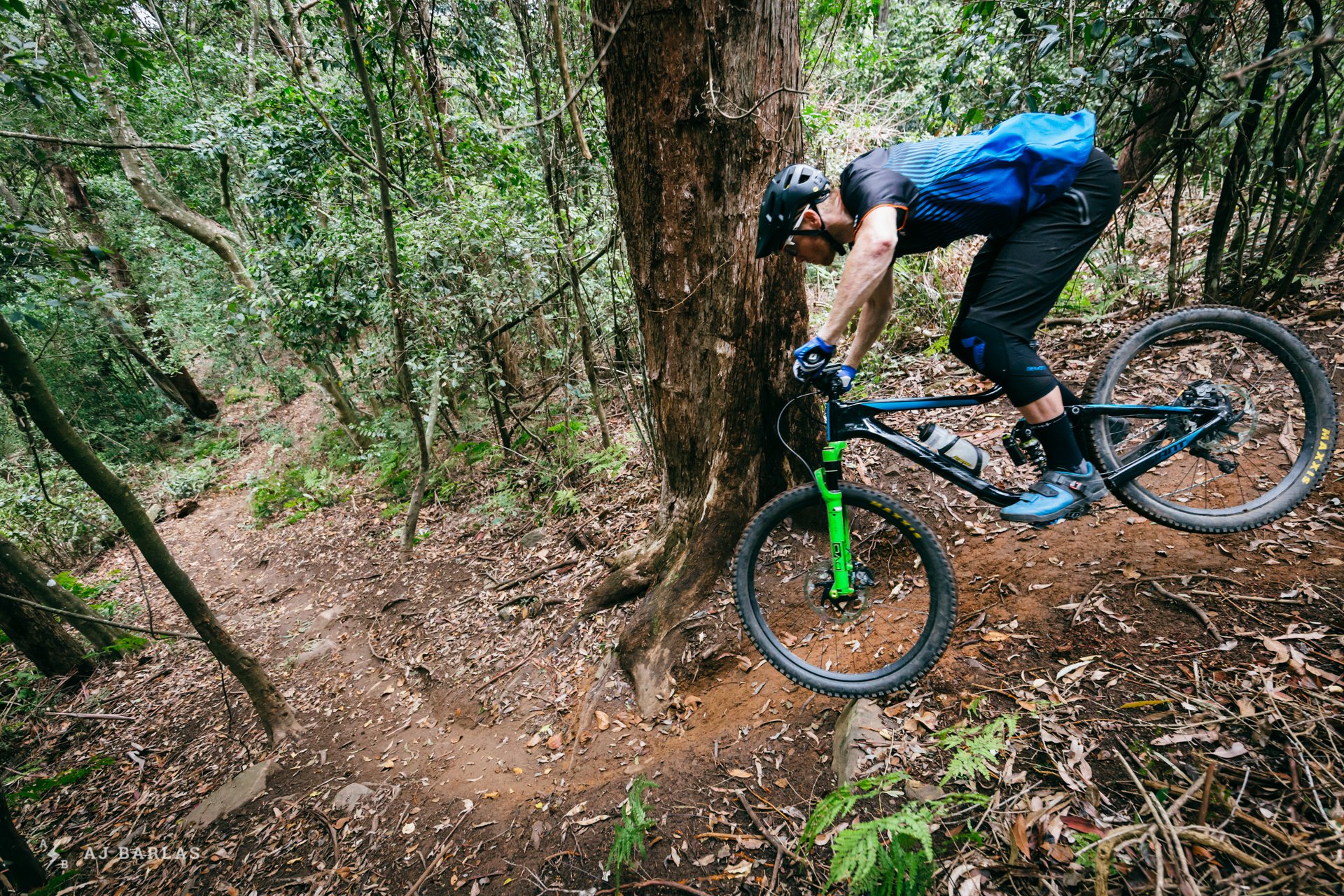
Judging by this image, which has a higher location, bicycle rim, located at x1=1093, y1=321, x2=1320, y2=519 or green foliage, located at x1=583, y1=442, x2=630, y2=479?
bicycle rim, located at x1=1093, y1=321, x2=1320, y2=519

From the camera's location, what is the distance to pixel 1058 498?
2.71m

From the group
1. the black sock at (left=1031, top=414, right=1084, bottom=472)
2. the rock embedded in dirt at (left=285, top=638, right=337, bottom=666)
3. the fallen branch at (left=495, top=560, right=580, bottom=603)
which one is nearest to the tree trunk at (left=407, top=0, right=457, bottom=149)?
the fallen branch at (left=495, top=560, right=580, bottom=603)

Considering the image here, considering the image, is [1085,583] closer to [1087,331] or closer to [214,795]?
[1087,331]

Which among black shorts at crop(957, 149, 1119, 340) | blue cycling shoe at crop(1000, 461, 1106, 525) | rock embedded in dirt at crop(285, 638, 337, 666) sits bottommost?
rock embedded in dirt at crop(285, 638, 337, 666)

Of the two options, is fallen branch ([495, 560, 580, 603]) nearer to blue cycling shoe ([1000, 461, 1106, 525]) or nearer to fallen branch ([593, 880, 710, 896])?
fallen branch ([593, 880, 710, 896])

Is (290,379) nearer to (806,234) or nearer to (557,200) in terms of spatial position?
(557,200)

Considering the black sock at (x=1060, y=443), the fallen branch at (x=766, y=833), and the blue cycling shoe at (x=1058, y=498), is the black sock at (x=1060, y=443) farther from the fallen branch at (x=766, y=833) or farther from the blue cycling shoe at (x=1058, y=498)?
the fallen branch at (x=766, y=833)

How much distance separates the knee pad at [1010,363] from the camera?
258 centimetres

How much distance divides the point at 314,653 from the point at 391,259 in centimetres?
451

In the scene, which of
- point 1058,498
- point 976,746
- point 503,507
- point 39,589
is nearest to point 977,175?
point 1058,498

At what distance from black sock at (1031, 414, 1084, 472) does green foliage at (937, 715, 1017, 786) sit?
4.19ft

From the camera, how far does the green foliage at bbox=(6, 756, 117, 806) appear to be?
467 cm

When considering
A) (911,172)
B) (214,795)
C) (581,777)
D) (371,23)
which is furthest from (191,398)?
(911,172)

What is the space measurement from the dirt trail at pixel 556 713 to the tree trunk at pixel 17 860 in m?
0.36
